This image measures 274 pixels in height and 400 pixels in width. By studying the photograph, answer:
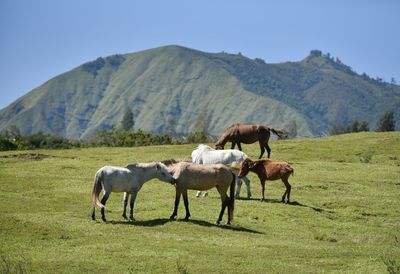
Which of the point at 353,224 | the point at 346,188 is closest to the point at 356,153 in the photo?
the point at 346,188

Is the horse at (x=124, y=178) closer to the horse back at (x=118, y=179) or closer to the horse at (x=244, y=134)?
the horse back at (x=118, y=179)

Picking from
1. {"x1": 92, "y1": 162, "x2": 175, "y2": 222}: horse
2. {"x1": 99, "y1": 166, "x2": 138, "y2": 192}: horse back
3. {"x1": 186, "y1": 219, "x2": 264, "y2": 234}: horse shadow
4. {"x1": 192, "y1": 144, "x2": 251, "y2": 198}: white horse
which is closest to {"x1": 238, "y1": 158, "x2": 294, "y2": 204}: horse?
{"x1": 192, "y1": 144, "x2": 251, "y2": 198}: white horse

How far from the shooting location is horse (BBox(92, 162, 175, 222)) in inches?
800

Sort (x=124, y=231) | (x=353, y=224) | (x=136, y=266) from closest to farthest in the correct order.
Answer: (x=136, y=266), (x=124, y=231), (x=353, y=224)

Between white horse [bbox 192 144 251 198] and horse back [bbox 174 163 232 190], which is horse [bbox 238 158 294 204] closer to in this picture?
white horse [bbox 192 144 251 198]

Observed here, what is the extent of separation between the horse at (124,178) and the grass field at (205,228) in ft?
3.06

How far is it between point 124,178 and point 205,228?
3.52 metres

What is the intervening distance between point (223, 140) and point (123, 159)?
10991mm

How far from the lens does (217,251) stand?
1706cm

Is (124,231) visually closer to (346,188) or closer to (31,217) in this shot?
(31,217)

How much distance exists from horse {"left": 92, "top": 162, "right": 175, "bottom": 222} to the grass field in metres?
0.93

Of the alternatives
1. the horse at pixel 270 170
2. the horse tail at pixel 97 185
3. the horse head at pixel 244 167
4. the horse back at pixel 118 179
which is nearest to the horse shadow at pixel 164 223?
the horse tail at pixel 97 185

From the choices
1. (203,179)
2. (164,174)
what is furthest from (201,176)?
(164,174)

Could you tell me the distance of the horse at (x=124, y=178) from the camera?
20.3 metres
